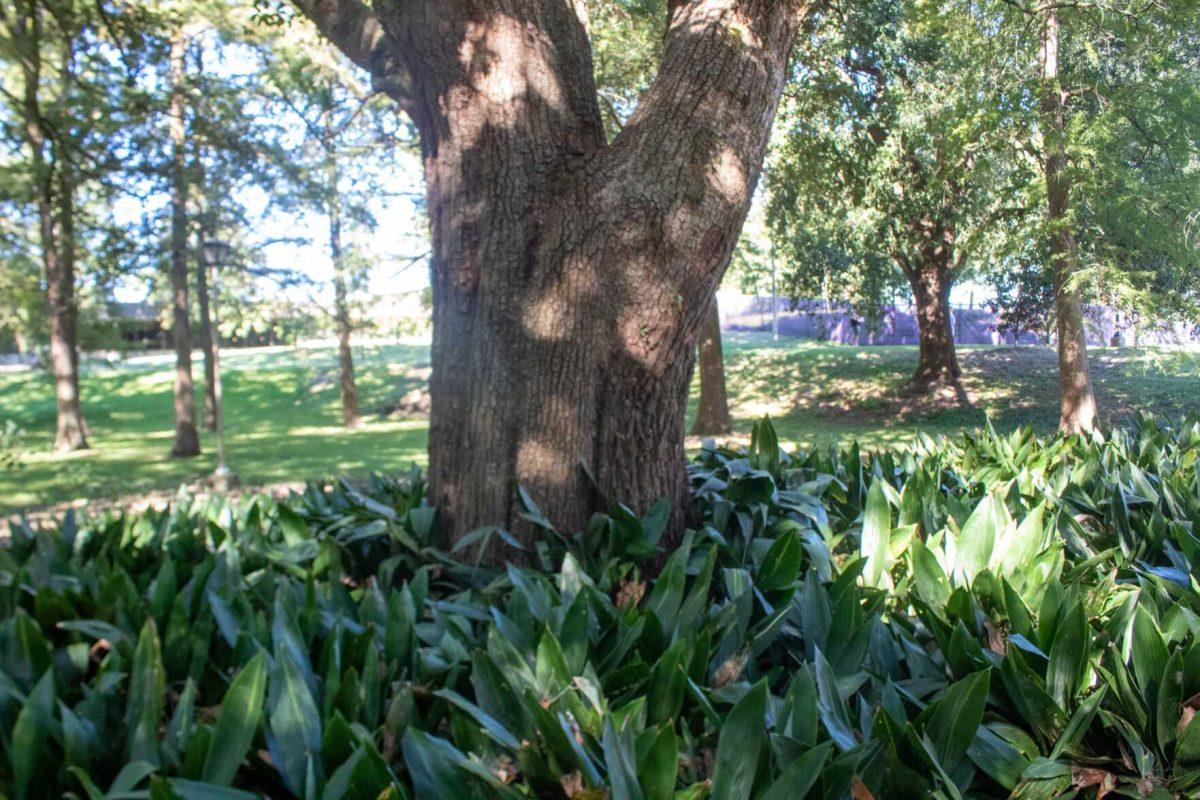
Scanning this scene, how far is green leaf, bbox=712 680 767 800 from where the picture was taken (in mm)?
1478

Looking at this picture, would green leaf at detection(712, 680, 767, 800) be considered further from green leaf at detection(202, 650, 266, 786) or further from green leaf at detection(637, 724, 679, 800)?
green leaf at detection(202, 650, 266, 786)

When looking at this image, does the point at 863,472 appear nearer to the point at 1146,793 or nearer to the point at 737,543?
the point at 737,543

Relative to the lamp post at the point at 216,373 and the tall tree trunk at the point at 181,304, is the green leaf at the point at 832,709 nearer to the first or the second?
the lamp post at the point at 216,373

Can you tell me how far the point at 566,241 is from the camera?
3.19 metres

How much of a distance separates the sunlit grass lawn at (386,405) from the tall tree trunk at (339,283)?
91 cm

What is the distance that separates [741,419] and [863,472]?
48.0 ft

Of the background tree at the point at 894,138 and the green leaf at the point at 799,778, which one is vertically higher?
the background tree at the point at 894,138

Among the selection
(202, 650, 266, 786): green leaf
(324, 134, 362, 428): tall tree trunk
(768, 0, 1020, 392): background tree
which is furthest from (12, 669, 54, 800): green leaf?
(324, 134, 362, 428): tall tree trunk

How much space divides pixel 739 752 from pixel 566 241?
6.97 ft

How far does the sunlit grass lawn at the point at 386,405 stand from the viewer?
A: 474 inches

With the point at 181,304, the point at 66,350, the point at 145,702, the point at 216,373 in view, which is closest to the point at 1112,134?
the point at 145,702

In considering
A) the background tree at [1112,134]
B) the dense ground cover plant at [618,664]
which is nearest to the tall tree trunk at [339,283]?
the background tree at [1112,134]

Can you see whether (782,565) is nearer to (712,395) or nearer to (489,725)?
(489,725)

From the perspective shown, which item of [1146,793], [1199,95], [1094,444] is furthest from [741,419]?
[1146,793]
